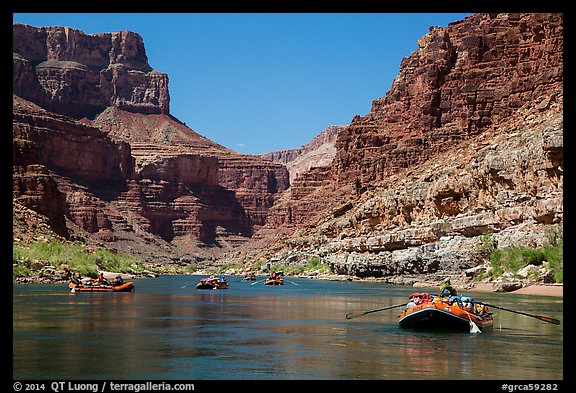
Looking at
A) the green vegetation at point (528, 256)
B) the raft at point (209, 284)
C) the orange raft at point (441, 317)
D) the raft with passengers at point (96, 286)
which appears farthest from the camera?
the raft at point (209, 284)

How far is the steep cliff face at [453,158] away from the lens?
69.4 metres

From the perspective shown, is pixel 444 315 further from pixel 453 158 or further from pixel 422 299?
pixel 453 158

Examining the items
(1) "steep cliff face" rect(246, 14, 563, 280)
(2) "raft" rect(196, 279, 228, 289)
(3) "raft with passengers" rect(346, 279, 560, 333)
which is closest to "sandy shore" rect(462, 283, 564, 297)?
(1) "steep cliff face" rect(246, 14, 563, 280)

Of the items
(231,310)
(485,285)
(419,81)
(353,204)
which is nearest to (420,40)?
(419,81)

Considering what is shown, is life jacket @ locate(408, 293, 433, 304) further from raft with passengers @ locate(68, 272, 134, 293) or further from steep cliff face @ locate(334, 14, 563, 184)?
steep cliff face @ locate(334, 14, 563, 184)

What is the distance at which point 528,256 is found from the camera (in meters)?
58.2

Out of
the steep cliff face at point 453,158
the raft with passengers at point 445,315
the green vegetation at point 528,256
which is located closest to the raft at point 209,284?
the steep cliff face at point 453,158

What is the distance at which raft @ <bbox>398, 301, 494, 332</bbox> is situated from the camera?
3058cm

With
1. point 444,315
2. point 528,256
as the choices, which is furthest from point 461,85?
point 444,315

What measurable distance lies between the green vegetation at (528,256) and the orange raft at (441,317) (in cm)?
2260

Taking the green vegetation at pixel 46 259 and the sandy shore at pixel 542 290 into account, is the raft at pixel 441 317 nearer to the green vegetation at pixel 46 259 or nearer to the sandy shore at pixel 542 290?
the sandy shore at pixel 542 290

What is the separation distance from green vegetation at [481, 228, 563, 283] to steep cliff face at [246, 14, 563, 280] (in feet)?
4.02
